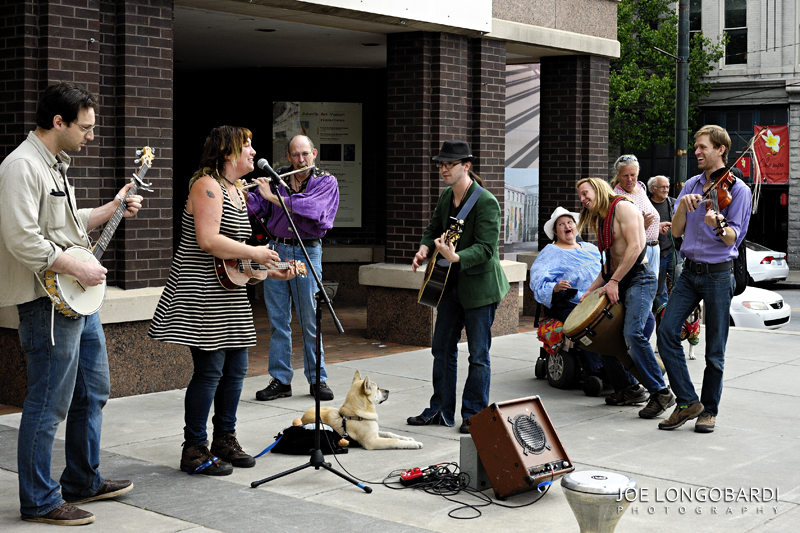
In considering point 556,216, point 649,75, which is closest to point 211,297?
point 556,216

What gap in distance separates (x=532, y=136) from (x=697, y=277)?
36.9 feet

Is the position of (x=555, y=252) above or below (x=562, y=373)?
above

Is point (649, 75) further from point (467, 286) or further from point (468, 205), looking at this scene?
point (467, 286)

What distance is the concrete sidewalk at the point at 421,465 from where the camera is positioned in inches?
194

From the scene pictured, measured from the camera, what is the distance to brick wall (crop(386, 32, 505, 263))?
10.9m

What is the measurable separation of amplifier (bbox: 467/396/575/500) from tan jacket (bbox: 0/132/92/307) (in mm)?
2403

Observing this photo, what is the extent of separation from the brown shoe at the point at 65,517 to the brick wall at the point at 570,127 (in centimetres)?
920

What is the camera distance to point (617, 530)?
483 cm

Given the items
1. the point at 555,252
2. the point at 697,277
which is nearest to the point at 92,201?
the point at 555,252

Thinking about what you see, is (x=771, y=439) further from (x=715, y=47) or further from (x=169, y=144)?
(x=715, y=47)

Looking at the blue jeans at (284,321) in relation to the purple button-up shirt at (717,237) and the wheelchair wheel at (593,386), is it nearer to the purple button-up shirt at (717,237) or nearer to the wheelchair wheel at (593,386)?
the wheelchair wheel at (593,386)

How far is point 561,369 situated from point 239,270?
380cm

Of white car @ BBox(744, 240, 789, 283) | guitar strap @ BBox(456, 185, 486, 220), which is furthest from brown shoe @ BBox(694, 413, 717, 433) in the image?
white car @ BBox(744, 240, 789, 283)

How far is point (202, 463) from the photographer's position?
567 cm
